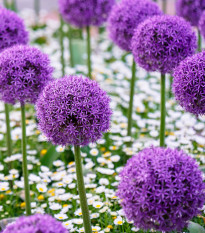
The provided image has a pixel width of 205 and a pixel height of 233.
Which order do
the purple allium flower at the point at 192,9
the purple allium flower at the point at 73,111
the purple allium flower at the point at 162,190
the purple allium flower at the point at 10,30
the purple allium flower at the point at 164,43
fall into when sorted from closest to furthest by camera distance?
1. the purple allium flower at the point at 162,190
2. the purple allium flower at the point at 73,111
3. the purple allium flower at the point at 164,43
4. the purple allium flower at the point at 10,30
5. the purple allium flower at the point at 192,9

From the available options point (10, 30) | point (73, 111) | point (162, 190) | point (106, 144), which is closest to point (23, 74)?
point (73, 111)

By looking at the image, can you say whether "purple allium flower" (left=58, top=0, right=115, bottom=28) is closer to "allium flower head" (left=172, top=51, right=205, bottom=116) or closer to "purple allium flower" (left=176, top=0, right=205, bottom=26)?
"purple allium flower" (left=176, top=0, right=205, bottom=26)

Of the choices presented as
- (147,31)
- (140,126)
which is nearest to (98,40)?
(140,126)

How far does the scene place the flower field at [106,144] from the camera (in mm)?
2334

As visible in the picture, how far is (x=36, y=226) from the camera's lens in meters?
1.98

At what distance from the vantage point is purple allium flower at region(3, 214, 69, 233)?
196cm

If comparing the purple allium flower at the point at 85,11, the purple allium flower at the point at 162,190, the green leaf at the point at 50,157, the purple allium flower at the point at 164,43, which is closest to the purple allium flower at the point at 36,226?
the purple allium flower at the point at 162,190

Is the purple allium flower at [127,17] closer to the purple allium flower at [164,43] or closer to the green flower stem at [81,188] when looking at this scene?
the purple allium flower at [164,43]

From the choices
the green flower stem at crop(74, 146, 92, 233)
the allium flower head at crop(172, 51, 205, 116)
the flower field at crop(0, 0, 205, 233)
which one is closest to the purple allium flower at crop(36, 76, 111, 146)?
the flower field at crop(0, 0, 205, 233)

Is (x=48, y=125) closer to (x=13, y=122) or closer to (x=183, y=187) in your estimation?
(x=183, y=187)

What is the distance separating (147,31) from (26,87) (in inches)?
43.0

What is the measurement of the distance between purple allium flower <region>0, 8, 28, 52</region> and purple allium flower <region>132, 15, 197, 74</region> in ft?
3.98

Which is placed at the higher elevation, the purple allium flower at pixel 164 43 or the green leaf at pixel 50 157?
the purple allium flower at pixel 164 43

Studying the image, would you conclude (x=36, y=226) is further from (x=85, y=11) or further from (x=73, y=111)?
(x=85, y=11)
